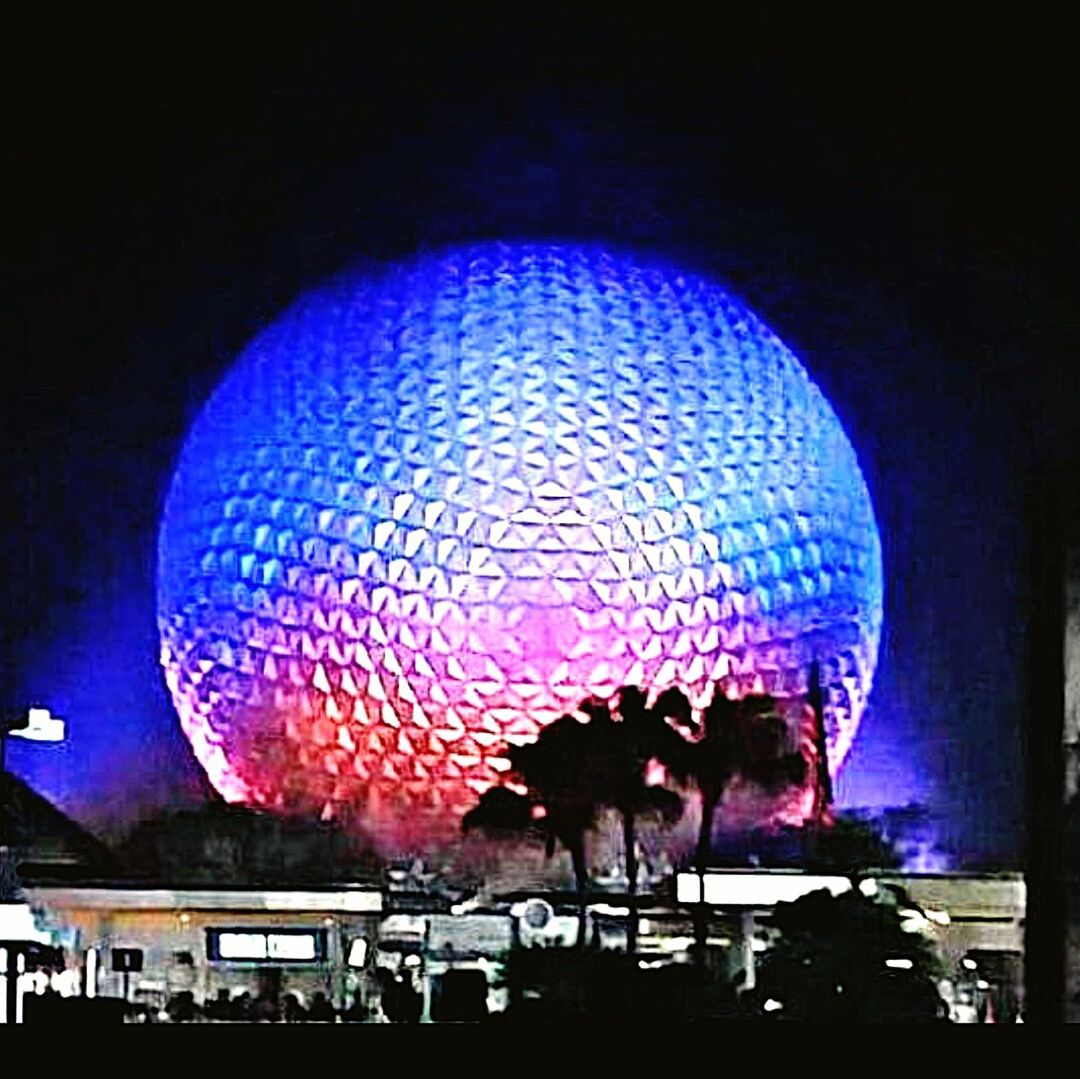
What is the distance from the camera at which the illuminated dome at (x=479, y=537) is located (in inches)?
241

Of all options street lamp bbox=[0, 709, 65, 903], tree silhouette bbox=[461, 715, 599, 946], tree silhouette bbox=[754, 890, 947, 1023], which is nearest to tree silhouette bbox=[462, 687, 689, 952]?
tree silhouette bbox=[461, 715, 599, 946]

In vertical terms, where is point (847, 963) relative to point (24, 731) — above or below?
below

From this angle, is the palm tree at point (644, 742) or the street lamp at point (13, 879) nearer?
the street lamp at point (13, 879)

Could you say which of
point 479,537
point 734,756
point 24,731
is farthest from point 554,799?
point 24,731

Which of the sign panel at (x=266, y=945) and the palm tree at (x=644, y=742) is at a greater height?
the palm tree at (x=644, y=742)

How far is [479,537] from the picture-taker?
→ 6145 mm

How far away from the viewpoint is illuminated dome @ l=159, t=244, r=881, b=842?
612 cm

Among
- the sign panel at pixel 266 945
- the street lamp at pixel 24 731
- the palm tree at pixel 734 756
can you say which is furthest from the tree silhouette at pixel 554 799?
the street lamp at pixel 24 731

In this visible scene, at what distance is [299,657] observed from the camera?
6.13 metres

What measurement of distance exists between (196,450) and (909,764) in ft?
4.36

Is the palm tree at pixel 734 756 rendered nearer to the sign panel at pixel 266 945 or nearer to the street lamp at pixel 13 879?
the sign panel at pixel 266 945

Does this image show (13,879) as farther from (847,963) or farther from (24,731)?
(847,963)

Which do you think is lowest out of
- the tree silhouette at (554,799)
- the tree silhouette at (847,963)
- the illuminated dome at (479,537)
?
the tree silhouette at (847,963)

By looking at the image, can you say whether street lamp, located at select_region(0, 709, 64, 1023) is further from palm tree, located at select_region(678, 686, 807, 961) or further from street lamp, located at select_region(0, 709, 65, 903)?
palm tree, located at select_region(678, 686, 807, 961)
